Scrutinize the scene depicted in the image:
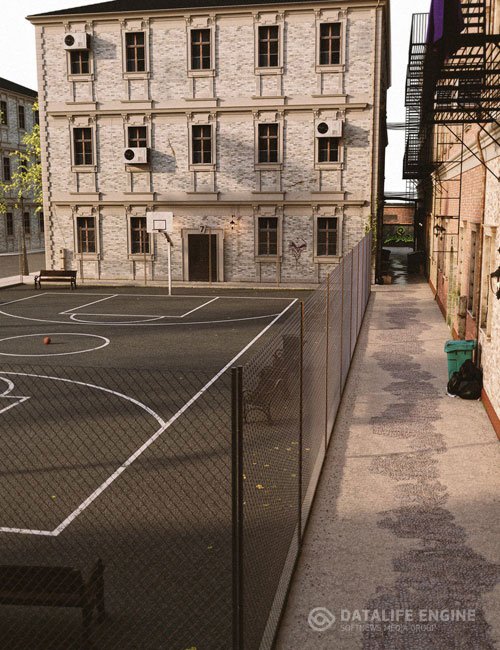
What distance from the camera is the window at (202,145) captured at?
3306 cm

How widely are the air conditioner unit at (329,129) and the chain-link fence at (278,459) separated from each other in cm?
2027

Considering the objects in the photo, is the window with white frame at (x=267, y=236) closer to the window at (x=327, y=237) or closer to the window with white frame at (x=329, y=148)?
the window at (x=327, y=237)

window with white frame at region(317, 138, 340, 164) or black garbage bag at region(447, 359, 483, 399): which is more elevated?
window with white frame at region(317, 138, 340, 164)

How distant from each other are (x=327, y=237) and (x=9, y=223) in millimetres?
34997

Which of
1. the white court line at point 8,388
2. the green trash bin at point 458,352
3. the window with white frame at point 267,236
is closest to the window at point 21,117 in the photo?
the window with white frame at point 267,236

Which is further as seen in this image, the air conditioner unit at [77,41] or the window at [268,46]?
the air conditioner unit at [77,41]

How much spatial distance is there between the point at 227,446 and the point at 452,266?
11.5m

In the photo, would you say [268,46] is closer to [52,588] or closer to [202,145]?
[202,145]

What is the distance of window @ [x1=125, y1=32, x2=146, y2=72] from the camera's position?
32906mm

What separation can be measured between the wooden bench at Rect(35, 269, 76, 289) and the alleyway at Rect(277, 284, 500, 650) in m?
21.6

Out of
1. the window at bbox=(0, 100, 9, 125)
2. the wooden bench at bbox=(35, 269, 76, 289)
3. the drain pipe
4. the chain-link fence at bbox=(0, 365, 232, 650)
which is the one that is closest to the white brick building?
the wooden bench at bbox=(35, 269, 76, 289)

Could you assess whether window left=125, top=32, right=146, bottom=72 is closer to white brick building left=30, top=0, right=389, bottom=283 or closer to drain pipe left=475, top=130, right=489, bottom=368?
white brick building left=30, top=0, right=389, bottom=283

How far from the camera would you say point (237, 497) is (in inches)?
177

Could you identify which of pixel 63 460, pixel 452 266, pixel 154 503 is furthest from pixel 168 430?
pixel 452 266
